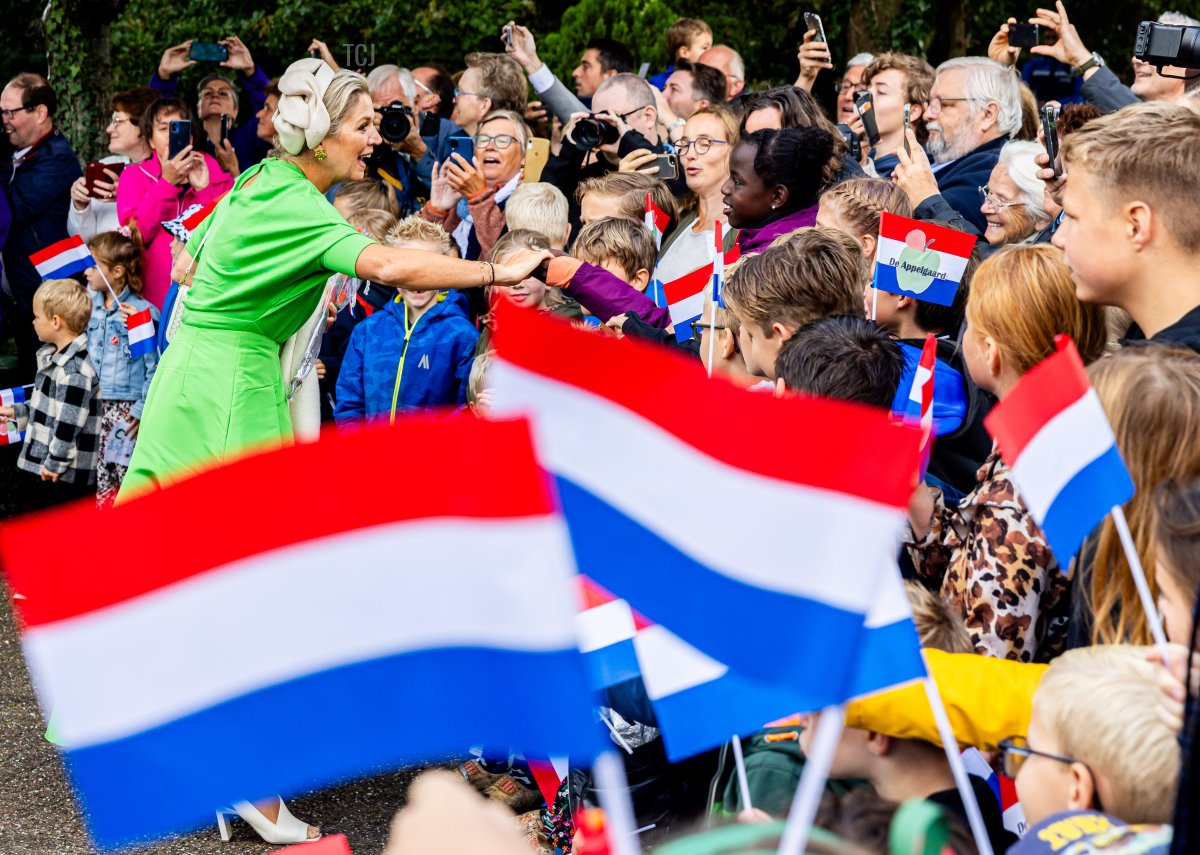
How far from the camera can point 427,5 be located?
40.6ft

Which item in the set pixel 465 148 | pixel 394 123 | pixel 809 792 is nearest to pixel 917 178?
pixel 465 148

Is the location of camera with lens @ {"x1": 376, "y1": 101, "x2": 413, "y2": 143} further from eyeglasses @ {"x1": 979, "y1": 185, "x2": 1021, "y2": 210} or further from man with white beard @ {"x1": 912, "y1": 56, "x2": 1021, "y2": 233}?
eyeglasses @ {"x1": 979, "y1": 185, "x2": 1021, "y2": 210}

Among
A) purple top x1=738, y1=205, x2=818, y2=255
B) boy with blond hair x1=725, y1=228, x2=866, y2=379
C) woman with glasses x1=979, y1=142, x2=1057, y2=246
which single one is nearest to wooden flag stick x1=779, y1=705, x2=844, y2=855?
boy with blond hair x1=725, y1=228, x2=866, y2=379

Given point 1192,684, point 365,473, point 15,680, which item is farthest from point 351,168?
point 1192,684

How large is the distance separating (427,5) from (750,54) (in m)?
2.72

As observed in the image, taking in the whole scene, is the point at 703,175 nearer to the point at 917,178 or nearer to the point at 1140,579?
the point at 917,178

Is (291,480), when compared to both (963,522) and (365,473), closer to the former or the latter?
(365,473)

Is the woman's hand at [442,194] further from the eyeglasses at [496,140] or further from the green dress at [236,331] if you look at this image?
the green dress at [236,331]

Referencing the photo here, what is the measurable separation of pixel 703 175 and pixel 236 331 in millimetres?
1906

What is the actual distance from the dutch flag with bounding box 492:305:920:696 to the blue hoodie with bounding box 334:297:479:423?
3.69 metres

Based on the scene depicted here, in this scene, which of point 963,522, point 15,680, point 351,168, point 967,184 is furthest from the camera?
point 15,680

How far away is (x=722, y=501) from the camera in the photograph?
1.68 meters

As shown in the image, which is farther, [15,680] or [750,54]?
[750,54]

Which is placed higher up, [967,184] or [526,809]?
[967,184]
